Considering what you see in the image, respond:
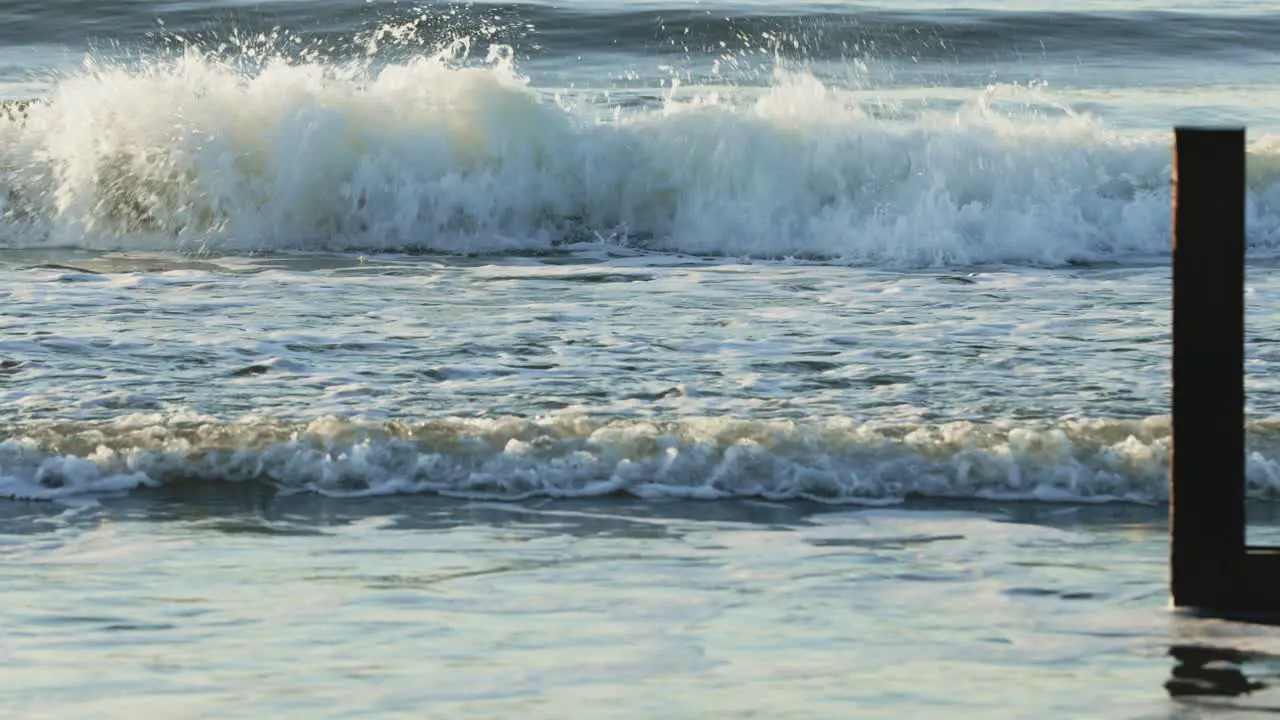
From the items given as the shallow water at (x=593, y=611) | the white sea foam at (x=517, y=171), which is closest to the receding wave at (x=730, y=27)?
the white sea foam at (x=517, y=171)

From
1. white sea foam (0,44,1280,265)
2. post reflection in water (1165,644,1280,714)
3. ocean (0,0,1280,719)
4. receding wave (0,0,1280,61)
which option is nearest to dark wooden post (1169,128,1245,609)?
ocean (0,0,1280,719)

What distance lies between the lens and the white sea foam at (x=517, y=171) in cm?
1273

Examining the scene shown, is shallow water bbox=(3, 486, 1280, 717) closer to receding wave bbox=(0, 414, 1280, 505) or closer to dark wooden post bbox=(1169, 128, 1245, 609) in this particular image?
receding wave bbox=(0, 414, 1280, 505)

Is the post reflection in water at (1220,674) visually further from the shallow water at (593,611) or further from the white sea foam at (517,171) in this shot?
the white sea foam at (517,171)

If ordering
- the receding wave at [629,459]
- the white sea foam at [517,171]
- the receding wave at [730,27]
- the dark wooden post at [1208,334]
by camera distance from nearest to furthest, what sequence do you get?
Answer: the dark wooden post at [1208,334]
the receding wave at [629,459]
the white sea foam at [517,171]
the receding wave at [730,27]

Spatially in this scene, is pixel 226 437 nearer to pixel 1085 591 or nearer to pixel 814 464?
pixel 814 464

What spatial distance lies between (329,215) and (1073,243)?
4522mm

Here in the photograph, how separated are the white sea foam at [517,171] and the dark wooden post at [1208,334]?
819cm

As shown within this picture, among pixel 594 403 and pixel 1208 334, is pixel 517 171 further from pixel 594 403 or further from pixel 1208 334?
pixel 1208 334

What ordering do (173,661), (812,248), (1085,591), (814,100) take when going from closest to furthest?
1. (173,661)
2. (1085,591)
3. (812,248)
4. (814,100)

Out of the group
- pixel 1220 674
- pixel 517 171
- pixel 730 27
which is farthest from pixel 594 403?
pixel 730 27

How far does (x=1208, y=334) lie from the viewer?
3.90 m

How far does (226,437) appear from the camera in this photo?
622cm

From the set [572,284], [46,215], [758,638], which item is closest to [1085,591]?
[758,638]
